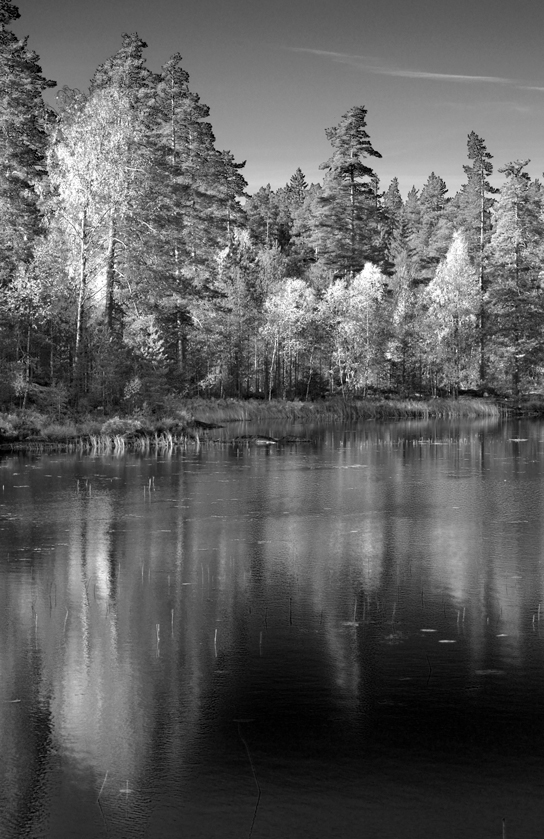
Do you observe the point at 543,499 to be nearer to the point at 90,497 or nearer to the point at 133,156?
the point at 90,497

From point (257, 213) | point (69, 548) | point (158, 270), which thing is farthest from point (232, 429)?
point (257, 213)

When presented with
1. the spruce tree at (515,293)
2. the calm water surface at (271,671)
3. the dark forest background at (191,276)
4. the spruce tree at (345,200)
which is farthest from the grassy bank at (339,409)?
the calm water surface at (271,671)

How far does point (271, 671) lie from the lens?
9219mm

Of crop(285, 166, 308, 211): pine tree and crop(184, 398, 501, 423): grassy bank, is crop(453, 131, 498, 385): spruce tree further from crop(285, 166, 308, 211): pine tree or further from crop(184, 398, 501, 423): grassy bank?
crop(285, 166, 308, 211): pine tree

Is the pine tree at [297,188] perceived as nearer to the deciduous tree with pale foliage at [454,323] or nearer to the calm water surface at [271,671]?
the deciduous tree with pale foliage at [454,323]

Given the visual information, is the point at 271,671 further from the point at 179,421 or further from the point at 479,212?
the point at 479,212

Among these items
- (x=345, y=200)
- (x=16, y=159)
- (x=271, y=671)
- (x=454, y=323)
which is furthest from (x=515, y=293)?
(x=271, y=671)

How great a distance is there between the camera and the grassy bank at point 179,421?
34531 millimetres

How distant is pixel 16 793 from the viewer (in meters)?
6.66

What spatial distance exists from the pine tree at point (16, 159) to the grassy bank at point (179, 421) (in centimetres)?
1021

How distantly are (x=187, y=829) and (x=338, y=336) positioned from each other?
63.7m

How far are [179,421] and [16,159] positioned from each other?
809 inches

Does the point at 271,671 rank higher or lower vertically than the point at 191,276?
lower

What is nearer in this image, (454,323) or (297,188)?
(454,323)
